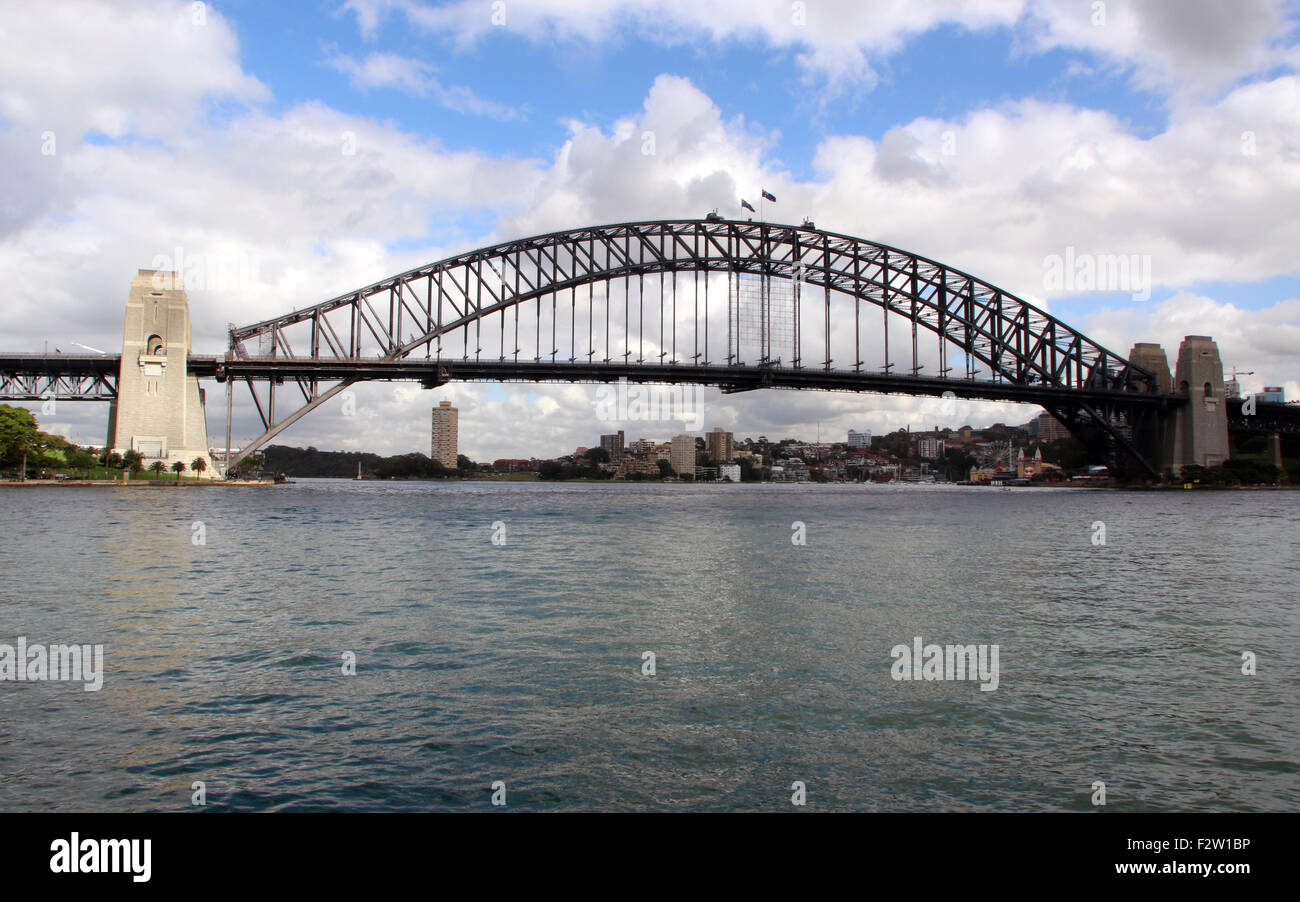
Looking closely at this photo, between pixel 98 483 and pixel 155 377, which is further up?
pixel 155 377

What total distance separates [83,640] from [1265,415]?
4980 inches

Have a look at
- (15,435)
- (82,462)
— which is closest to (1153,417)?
(82,462)

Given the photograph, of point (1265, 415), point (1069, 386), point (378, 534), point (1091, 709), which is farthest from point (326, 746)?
point (1265, 415)

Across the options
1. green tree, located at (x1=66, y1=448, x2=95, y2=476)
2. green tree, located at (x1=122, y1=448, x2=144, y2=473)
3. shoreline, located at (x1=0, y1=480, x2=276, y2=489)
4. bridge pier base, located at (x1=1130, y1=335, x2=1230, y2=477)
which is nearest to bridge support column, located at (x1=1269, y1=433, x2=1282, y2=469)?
bridge pier base, located at (x1=1130, y1=335, x2=1230, y2=477)

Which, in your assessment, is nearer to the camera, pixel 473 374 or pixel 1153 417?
pixel 473 374

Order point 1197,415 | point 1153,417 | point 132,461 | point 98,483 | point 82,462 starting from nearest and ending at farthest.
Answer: point 132,461, point 98,483, point 82,462, point 1197,415, point 1153,417

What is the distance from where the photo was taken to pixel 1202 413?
90062 millimetres

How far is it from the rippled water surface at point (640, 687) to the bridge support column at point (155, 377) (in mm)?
56922

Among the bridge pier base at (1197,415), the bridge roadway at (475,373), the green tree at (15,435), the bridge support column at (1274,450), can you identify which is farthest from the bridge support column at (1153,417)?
the green tree at (15,435)

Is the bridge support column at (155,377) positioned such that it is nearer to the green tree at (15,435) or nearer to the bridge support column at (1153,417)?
the green tree at (15,435)
